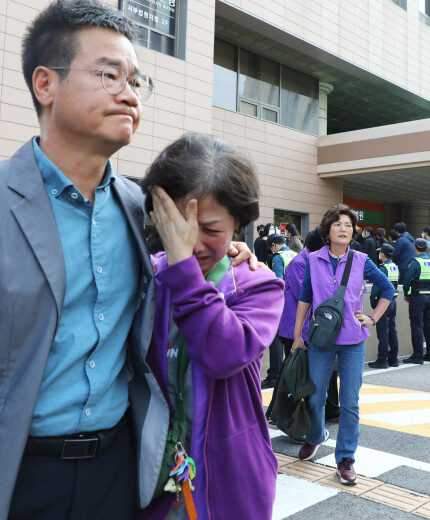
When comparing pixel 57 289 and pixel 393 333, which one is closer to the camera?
pixel 57 289

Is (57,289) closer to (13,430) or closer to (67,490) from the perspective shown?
(13,430)

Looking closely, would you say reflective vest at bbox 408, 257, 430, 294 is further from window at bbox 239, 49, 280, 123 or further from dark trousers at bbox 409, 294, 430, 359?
window at bbox 239, 49, 280, 123

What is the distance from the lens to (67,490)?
4.56 ft

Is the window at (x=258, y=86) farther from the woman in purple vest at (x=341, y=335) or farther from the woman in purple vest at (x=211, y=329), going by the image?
the woman in purple vest at (x=211, y=329)

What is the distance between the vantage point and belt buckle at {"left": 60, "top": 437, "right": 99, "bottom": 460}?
4.56 feet

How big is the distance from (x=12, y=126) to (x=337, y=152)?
12.7 metres

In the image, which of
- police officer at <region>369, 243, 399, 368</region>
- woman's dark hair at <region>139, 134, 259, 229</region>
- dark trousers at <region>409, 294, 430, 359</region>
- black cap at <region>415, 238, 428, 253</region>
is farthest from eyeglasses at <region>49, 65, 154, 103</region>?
dark trousers at <region>409, 294, 430, 359</region>

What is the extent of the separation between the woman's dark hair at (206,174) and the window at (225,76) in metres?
16.3

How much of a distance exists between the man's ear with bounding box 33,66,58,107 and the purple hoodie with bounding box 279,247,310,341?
186 inches

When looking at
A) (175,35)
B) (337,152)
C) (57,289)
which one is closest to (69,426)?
(57,289)

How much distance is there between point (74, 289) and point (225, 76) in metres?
17.5

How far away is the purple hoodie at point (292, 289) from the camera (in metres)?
6.04

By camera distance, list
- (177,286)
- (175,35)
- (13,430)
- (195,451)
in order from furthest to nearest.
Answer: (175,35) → (195,451) → (177,286) → (13,430)

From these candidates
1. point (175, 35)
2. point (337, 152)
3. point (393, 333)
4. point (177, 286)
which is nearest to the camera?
point (177, 286)
